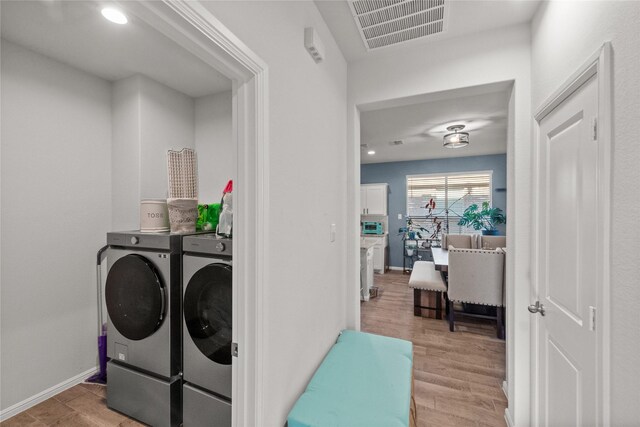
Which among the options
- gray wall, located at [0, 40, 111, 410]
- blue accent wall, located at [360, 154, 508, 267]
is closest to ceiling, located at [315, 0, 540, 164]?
blue accent wall, located at [360, 154, 508, 267]

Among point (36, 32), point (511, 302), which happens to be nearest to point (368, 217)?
point (511, 302)

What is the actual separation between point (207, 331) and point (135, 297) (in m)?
0.54

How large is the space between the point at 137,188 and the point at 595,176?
2.91 metres

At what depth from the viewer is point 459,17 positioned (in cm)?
159

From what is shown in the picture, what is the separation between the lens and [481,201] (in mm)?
5676

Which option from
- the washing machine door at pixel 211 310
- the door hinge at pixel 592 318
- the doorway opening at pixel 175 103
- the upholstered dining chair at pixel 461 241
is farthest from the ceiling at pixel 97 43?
the upholstered dining chair at pixel 461 241

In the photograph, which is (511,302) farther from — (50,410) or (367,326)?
(50,410)

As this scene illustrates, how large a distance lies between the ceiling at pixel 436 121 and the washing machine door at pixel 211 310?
5.77 feet

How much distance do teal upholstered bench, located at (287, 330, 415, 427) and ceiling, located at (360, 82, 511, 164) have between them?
183 centimetres

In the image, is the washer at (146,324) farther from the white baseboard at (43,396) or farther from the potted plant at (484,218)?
the potted plant at (484,218)

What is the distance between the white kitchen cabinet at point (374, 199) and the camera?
20.1ft

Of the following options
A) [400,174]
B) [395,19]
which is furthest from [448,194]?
→ [395,19]

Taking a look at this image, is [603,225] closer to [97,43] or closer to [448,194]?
[97,43]

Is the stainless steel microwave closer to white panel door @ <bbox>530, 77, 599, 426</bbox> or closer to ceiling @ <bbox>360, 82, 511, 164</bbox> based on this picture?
ceiling @ <bbox>360, 82, 511, 164</bbox>
